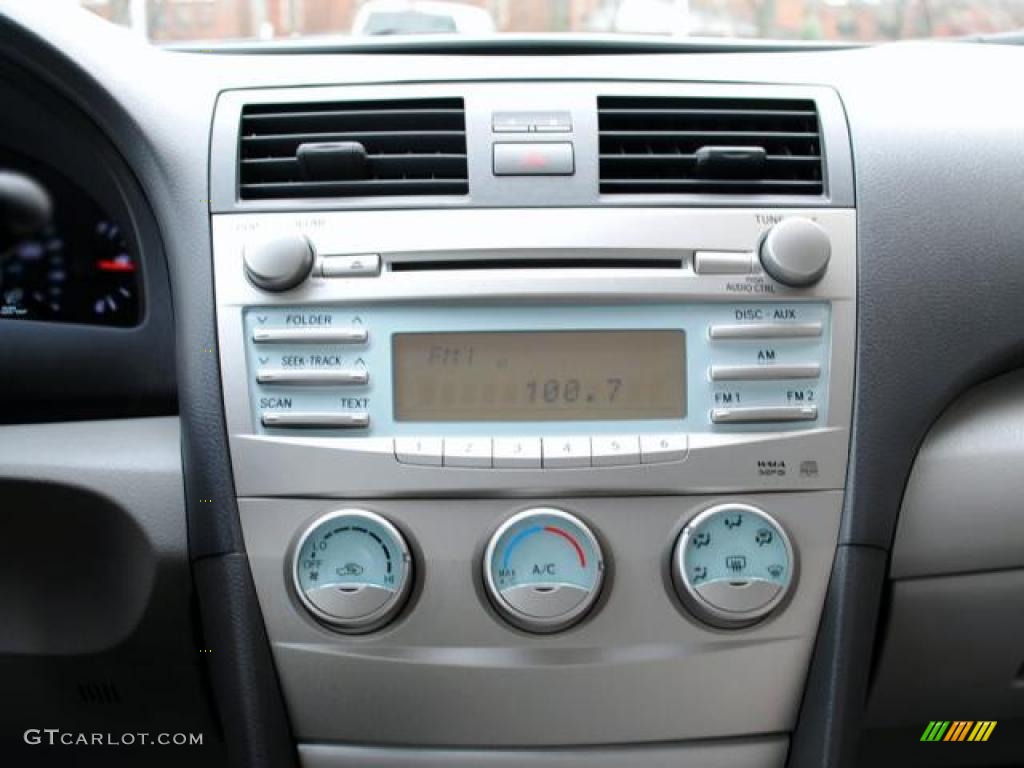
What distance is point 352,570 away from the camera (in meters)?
1.36

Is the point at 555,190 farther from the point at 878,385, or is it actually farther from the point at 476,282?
the point at 878,385

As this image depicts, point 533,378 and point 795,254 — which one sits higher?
point 795,254

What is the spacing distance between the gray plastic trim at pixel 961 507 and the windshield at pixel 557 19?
84 centimetres

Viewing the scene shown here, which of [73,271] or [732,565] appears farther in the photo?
[73,271]

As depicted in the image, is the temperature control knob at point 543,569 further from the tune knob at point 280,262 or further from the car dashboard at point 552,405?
the tune knob at point 280,262

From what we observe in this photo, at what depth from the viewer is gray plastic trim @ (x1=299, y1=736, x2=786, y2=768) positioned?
4.65 feet

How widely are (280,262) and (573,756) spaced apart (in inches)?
28.3

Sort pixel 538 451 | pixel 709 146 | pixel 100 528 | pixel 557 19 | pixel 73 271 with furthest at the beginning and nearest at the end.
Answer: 1. pixel 557 19
2. pixel 73 271
3. pixel 100 528
4. pixel 709 146
5. pixel 538 451

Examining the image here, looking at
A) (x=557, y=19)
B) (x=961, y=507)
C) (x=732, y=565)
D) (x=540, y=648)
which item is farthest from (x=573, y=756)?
(x=557, y=19)

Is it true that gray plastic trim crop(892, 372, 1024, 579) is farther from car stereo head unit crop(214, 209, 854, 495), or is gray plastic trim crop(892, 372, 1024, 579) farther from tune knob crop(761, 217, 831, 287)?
tune knob crop(761, 217, 831, 287)

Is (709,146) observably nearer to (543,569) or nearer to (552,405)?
(552,405)

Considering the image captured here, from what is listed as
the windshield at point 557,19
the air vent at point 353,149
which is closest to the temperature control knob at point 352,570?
the air vent at point 353,149

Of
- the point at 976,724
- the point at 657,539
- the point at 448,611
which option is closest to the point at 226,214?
the point at 448,611

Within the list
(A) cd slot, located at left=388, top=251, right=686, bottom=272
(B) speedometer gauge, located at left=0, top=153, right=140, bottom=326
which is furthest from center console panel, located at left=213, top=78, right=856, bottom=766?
(B) speedometer gauge, located at left=0, top=153, right=140, bottom=326
